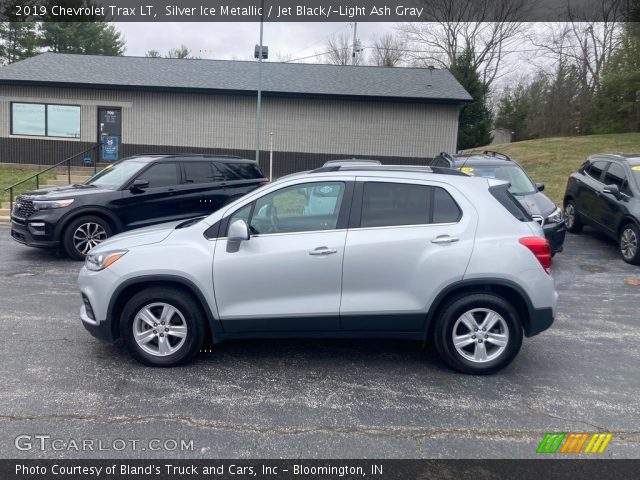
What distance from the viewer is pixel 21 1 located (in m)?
37.2

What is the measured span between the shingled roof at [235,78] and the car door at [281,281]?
1731 cm

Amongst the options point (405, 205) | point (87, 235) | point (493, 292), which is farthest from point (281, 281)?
point (87, 235)

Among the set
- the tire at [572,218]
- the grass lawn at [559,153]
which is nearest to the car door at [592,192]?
the tire at [572,218]

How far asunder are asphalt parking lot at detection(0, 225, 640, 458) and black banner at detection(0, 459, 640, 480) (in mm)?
90

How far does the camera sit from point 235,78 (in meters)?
22.8

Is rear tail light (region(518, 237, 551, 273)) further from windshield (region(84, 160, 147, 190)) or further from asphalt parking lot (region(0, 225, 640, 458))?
windshield (region(84, 160, 147, 190))

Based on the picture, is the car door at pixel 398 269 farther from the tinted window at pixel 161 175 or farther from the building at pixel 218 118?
the building at pixel 218 118

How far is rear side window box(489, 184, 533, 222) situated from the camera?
5168 millimetres

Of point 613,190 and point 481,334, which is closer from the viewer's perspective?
point 481,334

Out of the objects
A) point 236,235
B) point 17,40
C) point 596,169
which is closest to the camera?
point 236,235

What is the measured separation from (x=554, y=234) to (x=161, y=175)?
678 cm

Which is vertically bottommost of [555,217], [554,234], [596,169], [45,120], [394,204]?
[554,234]

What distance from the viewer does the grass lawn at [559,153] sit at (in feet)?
65.7

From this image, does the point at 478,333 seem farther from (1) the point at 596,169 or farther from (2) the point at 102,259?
(1) the point at 596,169
